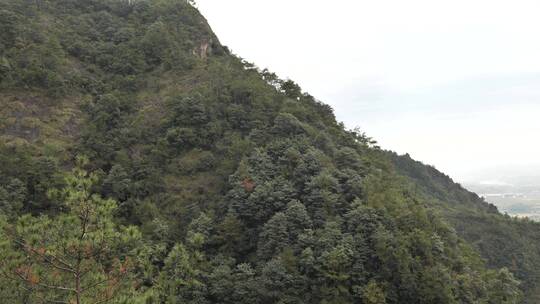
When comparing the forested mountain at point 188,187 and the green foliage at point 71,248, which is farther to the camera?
the forested mountain at point 188,187

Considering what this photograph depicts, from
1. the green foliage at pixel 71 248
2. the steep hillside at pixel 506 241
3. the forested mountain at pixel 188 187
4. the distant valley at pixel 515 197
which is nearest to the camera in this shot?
the green foliage at pixel 71 248

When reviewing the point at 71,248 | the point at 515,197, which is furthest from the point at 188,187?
the point at 515,197

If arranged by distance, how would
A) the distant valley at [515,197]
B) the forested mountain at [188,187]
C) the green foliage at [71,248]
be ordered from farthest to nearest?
the distant valley at [515,197] → the forested mountain at [188,187] → the green foliage at [71,248]

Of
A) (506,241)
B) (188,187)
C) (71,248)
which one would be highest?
(188,187)

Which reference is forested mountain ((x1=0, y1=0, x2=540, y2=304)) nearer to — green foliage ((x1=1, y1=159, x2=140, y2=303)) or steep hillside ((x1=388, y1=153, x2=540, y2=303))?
green foliage ((x1=1, y1=159, x2=140, y2=303))

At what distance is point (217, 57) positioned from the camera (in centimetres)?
4544

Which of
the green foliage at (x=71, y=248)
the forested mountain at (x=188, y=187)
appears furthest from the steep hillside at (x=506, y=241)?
the green foliage at (x=71, y=248)

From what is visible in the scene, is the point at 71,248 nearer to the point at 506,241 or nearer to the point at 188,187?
the point at 188,187

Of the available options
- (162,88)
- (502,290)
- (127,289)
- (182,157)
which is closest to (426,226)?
(502,290)

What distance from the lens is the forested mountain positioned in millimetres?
9234

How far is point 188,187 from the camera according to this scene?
94.4 feet

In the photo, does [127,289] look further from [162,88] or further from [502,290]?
[162,88]

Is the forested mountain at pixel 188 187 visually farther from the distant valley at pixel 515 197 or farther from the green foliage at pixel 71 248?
the distant valley at pixel 515 197

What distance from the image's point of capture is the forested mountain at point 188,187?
9.23m
